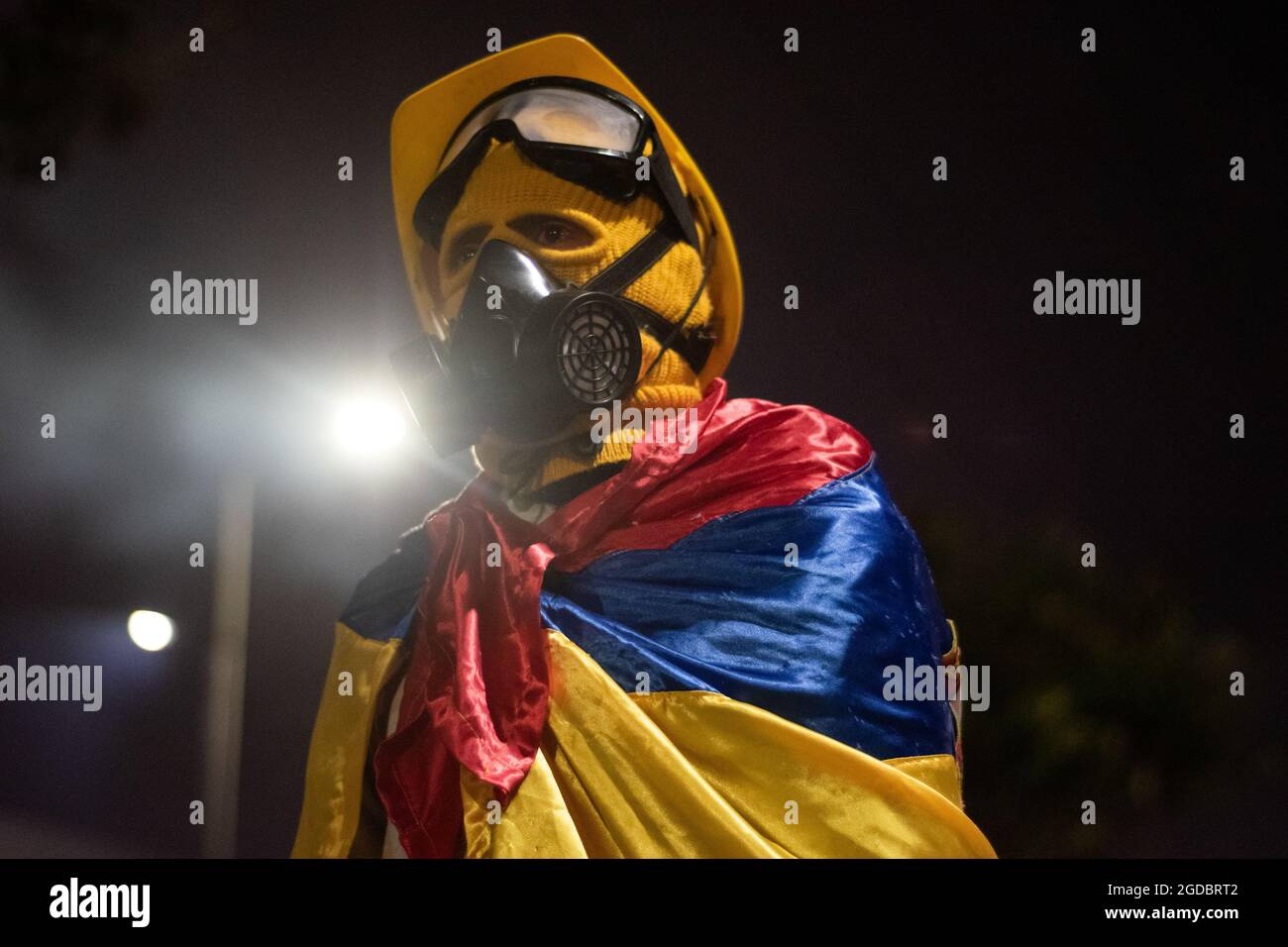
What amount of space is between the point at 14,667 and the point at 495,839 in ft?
4.64

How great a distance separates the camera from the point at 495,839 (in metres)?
1.60

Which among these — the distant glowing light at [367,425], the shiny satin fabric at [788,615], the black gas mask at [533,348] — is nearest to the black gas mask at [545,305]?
the black gas mask at [533,348]

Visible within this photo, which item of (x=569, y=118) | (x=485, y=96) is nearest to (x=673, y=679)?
(x=569, y=118)

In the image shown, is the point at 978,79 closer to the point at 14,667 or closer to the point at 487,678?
the point at 487,678

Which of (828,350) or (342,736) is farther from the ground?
(828,350)

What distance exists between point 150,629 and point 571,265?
149cm

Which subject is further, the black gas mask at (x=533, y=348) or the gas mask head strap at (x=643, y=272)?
the gas mask head strap at (x=643, y=272)

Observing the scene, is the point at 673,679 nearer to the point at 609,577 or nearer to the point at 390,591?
the point at 609,577

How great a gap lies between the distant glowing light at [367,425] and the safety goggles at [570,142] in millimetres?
758

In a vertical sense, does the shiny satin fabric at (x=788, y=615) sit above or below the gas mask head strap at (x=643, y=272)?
below

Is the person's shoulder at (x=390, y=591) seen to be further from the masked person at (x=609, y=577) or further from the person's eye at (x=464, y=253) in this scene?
the person's eye at (x=464, y=253)

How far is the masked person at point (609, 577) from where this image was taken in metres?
1.61

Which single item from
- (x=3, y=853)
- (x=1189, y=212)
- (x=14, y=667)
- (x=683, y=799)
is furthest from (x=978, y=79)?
(x=3, y=853)

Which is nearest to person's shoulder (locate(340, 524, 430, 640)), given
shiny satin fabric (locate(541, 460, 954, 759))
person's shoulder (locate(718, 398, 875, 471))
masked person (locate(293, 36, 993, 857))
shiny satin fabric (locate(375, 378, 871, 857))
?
masked person (locate(293, 36, 993, 857))
